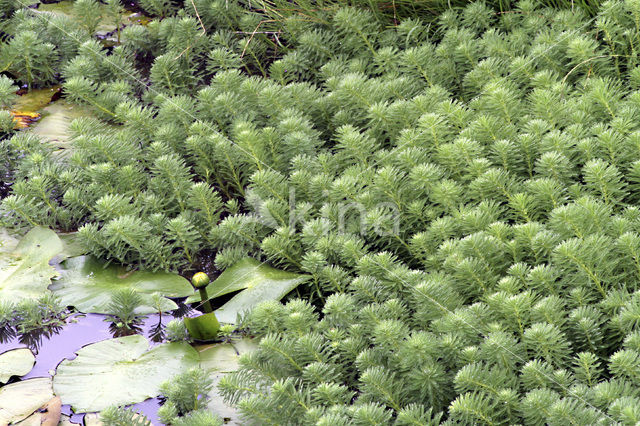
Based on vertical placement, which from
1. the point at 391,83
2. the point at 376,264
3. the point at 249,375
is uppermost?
the point at 391,83

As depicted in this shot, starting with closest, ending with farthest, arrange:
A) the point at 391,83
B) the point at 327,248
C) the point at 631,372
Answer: the point at 631,372 < the point at 327,248 < the point at 391,83

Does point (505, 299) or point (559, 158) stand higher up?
point (559, 158)

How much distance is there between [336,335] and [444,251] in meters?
0.37

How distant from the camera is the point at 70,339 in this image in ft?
6.88

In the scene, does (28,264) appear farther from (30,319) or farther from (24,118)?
(24,118)

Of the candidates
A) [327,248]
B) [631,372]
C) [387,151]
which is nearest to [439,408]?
[631,372]

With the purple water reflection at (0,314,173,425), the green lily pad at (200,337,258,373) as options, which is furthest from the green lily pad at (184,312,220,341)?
the purple water reflection at (0,314,173,425)

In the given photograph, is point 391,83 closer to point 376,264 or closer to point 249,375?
point 376,264

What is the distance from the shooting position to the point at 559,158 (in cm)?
199

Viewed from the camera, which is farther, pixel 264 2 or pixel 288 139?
pixel 264 2

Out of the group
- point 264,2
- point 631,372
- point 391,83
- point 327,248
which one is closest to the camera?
point 631,372

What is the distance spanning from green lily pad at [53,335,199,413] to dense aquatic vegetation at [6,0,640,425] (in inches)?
10.5

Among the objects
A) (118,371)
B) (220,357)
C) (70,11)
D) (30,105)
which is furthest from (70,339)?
(70,11)

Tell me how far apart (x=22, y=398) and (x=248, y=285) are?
2.27ft
